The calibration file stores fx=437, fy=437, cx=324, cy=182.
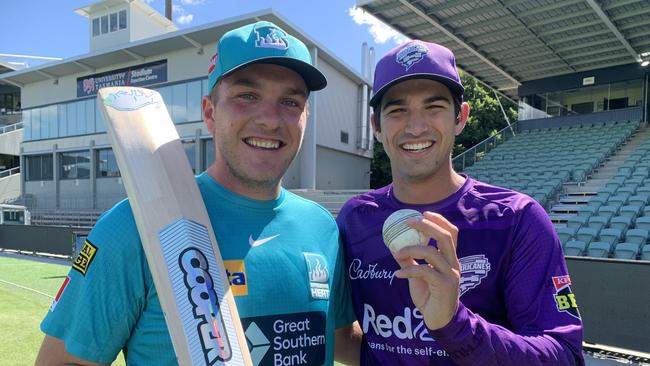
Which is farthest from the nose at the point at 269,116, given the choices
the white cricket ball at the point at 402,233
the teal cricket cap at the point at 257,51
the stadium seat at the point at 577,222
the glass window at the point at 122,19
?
the glass window at the point at 122,19

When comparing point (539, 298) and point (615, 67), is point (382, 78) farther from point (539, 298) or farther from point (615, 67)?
point (615, 67)

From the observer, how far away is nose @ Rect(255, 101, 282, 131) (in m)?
1.65

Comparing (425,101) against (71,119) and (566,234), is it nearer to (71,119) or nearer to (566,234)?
(566,234)

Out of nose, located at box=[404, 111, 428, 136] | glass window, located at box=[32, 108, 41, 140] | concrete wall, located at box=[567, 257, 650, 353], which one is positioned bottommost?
concrete wall, located at box=[567, 257, 650, 353]

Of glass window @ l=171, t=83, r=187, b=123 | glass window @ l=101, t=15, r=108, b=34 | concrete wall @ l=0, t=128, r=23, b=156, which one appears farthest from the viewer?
concrete wall @ l=0, t=128, r=23, b=156

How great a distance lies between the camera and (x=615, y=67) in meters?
19.3

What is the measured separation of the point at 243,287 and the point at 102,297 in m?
0.45

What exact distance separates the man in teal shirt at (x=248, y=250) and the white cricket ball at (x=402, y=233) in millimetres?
550

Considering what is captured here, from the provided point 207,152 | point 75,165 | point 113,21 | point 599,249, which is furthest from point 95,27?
point 599,249

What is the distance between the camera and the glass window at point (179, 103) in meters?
20.1

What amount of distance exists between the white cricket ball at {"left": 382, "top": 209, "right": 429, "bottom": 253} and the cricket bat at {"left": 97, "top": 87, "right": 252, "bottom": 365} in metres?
0.57

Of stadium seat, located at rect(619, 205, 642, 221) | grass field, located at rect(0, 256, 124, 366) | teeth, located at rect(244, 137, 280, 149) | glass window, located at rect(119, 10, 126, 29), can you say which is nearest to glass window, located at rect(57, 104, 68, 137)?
glass window, located at rect(119, 10, 126, 29)

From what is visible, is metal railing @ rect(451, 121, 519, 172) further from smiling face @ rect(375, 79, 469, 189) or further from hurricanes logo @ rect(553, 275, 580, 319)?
hurricanes logo @ rect(553, 275, 580, 319)

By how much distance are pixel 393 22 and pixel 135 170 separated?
52.6 feet
